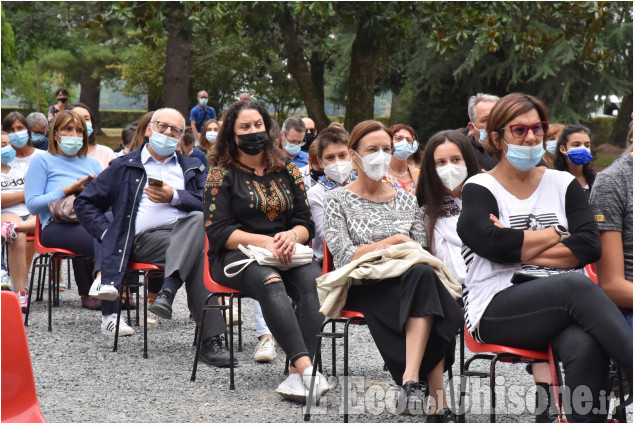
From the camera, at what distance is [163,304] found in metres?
6.07

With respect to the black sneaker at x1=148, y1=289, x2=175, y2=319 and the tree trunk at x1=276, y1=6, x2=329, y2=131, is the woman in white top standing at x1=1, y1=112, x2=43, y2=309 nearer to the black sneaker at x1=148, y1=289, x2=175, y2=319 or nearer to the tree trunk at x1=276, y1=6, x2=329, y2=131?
the black sneaker at x1=148, y1=289, x2=175, y2=319

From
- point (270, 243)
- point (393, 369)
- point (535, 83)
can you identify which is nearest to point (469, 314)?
point (393, 369)

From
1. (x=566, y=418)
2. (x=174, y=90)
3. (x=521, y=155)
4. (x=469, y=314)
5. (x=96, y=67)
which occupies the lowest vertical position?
(x=566, y=418)

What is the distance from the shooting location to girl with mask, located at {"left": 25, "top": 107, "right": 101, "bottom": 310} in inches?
275

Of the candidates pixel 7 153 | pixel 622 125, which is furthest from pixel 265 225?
pixel 622 125

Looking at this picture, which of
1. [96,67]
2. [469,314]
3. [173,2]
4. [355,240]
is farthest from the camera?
[96,67]

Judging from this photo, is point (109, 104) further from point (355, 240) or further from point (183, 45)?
point (355, 240)

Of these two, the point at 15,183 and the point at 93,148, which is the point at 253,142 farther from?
the point at 15,183

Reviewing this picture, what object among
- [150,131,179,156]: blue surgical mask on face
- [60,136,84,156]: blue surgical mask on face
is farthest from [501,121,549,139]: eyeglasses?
[60,136,84,156]: blue surgical mask on face

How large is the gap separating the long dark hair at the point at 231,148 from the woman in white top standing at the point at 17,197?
2.59m

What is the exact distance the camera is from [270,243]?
529cm

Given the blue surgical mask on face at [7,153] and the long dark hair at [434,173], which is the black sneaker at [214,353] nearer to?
the long dark hair at [434,173]

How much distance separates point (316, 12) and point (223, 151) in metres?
8.06

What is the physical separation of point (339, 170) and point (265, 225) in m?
0.87
